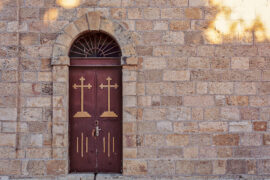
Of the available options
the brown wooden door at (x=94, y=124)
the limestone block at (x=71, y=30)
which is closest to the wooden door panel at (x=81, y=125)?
the brown wooden door at (x=94, y=124)

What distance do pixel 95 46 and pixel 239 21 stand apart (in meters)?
2.90

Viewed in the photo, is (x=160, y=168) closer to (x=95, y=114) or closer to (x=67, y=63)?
(x=95, y=114)

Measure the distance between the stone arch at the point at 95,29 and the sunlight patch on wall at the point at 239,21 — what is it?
157 cm

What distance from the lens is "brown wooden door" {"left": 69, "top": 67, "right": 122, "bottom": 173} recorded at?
498 centimetres

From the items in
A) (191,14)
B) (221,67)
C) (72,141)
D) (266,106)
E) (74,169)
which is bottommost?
(74,169)

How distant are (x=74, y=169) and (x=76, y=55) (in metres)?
2.27

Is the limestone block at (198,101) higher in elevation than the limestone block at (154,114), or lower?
Result: higher

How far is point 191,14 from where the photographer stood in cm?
494

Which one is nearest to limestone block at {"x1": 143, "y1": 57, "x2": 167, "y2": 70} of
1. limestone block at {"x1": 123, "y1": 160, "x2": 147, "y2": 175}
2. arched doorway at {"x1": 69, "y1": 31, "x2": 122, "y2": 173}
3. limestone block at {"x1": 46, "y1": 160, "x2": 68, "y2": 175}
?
arched doorway at {"x1": 69, "y1": 31, "x2": 122, "y2": 173}

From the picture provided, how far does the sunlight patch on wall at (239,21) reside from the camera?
4.95 m

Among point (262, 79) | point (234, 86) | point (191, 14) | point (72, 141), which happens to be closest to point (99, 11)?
point (191, 14)

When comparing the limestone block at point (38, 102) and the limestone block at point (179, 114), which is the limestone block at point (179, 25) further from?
the limestone block at point (38, 102)

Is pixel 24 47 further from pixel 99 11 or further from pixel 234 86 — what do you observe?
pixel 234 86

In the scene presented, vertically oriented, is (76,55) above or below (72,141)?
above
